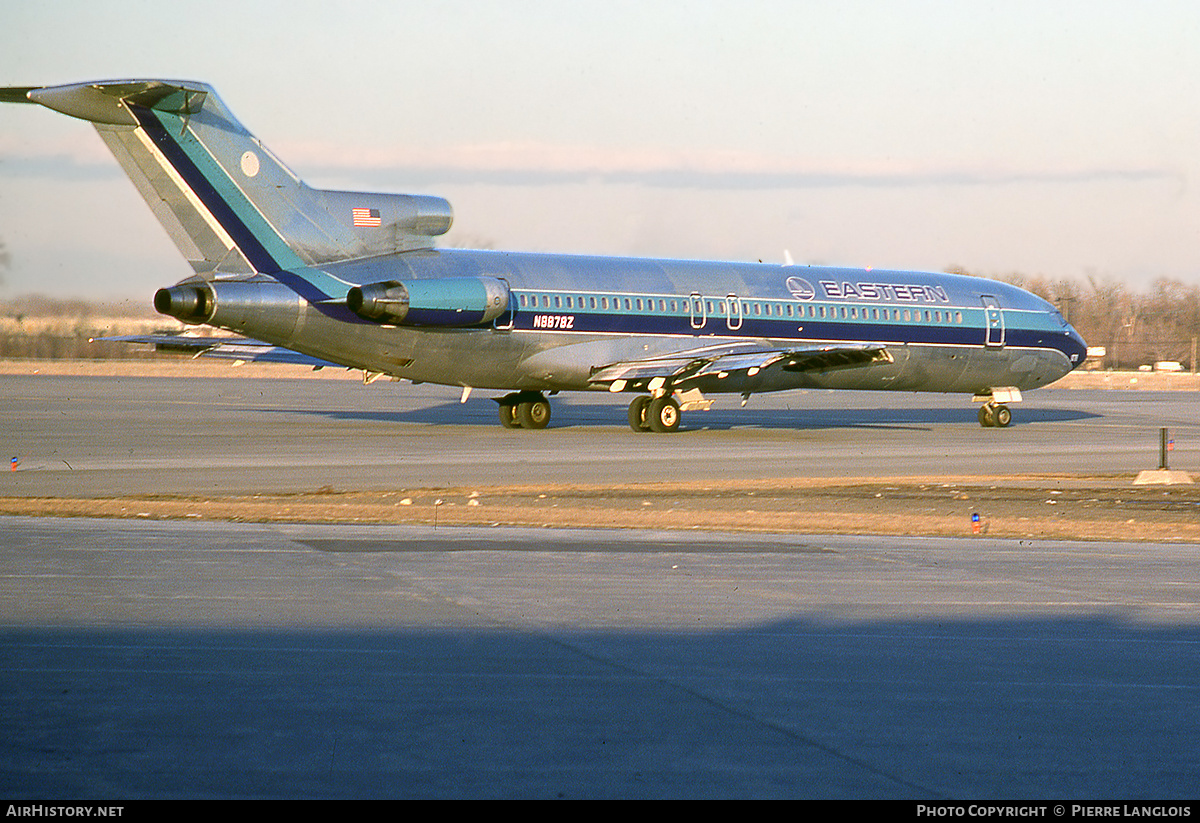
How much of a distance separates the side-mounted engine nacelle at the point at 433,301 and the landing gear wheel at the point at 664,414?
4.56 meters

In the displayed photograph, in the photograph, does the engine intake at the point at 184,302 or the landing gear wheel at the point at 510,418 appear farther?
the landing gear wheel at the point at 510,418

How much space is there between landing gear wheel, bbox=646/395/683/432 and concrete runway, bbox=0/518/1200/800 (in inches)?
790

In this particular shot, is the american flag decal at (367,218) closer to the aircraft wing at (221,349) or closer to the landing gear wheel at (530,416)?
the aircraft wing at (221,349)

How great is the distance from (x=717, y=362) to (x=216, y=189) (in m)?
11.5

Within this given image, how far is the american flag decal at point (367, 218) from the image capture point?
29.4 meters

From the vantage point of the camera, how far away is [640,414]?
33438 mm

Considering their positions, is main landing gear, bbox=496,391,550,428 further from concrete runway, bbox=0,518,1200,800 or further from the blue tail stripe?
concrete runway, bbox=0,518,1200,800

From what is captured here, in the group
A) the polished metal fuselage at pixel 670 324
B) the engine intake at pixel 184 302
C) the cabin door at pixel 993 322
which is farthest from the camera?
the cabin door at pixel 993 322

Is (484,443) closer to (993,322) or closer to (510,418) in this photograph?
(510,418)

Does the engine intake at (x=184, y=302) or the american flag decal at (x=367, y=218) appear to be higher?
the american flag decal at (x=367, y=218)

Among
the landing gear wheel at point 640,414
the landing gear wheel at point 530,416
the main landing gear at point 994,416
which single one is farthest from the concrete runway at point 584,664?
the main landing gear at point 994,416

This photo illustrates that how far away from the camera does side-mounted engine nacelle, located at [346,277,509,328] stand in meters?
28.4
